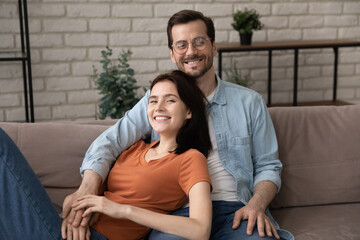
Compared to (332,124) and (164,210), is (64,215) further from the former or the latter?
(332,124)

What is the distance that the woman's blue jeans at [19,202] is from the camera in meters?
1.24

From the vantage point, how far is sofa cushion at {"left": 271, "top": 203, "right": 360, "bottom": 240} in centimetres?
158

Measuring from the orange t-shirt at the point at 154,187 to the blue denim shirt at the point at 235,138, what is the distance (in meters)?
0.14

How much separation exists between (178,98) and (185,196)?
32cm

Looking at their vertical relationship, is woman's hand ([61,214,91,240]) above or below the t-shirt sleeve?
below

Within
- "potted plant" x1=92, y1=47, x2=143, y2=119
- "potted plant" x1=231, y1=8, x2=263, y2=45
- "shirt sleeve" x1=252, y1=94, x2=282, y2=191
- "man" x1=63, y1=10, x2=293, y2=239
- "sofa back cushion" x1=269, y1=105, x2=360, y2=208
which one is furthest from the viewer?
"potted plant" x1=231, y1=8, x2=263, y2=45

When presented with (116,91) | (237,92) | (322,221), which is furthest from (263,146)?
(116,91)

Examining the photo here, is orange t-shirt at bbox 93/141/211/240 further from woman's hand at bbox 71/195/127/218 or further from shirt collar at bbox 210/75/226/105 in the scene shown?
shirt collar at bbox 210/75/226/105

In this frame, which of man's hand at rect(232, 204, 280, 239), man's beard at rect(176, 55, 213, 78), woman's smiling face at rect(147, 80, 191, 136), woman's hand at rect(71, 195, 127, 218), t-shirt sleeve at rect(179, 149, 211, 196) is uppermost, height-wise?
man's beard at rect(176, 55, 213, 78)

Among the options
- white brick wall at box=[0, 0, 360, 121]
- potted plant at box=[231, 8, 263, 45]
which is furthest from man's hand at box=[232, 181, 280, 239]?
white brick wall at box=[0, 0, 360, 121]

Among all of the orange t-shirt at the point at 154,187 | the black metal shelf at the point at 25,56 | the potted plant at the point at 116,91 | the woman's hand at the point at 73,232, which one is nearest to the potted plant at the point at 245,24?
the potted plant at the point at 116,91

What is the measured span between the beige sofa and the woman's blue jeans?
15.7 inches

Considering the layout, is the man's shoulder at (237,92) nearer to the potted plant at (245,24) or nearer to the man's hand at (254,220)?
the man's hand at (254,220)

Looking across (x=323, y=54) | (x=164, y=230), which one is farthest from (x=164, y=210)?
(x=323, y=54)
